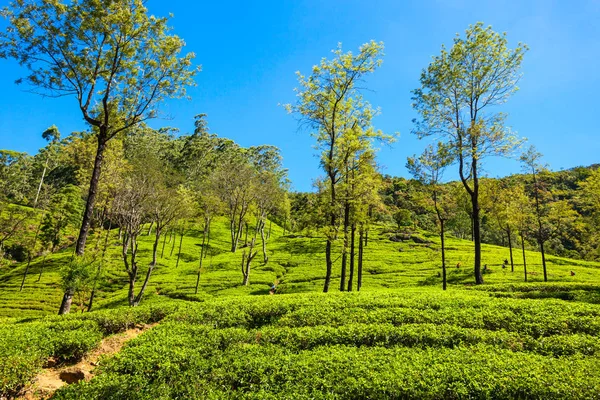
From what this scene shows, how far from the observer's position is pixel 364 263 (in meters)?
52.1

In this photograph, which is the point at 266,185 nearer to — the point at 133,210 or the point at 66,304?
the point at 133,210

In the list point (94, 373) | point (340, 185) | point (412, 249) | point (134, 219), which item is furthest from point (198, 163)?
point (94, 373)

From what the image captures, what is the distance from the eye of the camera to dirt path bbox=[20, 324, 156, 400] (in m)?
9.49

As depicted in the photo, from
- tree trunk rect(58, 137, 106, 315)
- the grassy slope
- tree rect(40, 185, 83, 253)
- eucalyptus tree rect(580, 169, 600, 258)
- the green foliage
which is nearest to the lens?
the green foliage

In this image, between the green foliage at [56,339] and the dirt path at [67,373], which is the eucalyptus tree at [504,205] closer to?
the green foliage at [56,339]

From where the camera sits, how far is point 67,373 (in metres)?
10.7

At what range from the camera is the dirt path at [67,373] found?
9.49 metres

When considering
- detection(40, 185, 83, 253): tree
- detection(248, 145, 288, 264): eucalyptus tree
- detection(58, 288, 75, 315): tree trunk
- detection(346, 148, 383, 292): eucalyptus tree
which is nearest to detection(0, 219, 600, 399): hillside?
detection(58, 288, 75, 315): tree trunk

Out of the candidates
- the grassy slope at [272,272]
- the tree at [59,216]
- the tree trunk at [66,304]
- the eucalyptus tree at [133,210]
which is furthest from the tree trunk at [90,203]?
the tree at [59,216]

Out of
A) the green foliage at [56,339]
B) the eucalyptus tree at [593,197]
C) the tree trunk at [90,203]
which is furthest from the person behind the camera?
the eucalyptus tree at [593,197]

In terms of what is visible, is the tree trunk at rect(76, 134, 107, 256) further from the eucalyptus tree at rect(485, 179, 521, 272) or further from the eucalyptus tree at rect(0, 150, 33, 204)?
the eucalyptus tree at rect(0, 150, 33, 204)

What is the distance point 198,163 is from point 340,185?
300ft

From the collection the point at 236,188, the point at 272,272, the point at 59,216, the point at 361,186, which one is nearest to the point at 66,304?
the point at 361,186

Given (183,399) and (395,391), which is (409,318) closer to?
(395,391)
